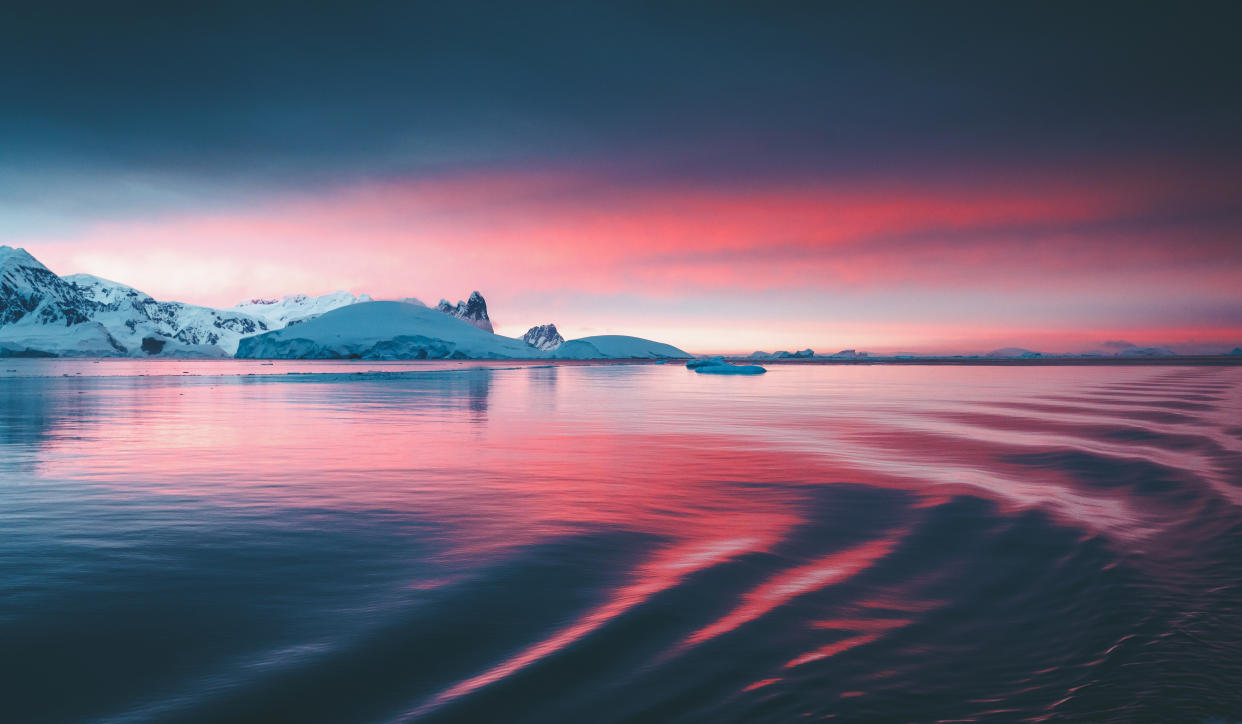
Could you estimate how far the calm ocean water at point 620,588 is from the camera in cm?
403

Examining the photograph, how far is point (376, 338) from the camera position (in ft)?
473

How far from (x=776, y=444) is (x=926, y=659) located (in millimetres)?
11896

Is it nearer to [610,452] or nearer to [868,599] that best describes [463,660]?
[868,599]

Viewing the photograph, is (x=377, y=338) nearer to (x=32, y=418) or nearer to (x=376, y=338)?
(x=376, y=338)

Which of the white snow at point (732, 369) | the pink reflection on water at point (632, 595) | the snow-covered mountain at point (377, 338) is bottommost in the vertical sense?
the pink reflection on water at point (632, 595)

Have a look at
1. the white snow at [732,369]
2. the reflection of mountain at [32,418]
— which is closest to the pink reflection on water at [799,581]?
the reflection of mountain at [32,418]

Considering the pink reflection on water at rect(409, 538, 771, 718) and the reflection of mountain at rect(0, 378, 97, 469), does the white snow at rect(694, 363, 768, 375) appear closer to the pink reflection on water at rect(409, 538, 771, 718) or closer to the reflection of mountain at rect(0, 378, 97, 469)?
the reflection of mountain at rect(0, 378, 97, 469)

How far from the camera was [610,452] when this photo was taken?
1504 centimetres

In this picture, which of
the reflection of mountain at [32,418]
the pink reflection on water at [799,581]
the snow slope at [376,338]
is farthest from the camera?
the snow slope at [376,338]

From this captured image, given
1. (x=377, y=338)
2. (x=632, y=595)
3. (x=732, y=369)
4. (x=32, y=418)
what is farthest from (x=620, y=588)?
(x=377, y=338)

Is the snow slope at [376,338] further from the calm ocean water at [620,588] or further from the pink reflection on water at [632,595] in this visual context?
the pink reflection on water at [632,595]

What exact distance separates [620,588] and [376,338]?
489 feet

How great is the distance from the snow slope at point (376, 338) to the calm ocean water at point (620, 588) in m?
137

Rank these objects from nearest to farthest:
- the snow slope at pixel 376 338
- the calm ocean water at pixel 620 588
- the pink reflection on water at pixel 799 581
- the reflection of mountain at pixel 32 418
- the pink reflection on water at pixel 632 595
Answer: the calm ocean water at pixel 620 588
the pink reflection on water at pixel 632 595
the pink reflection on water at pixel 799 581
the reflection of mountain at pixel 32 418
the snow slope at pixel 376 338
